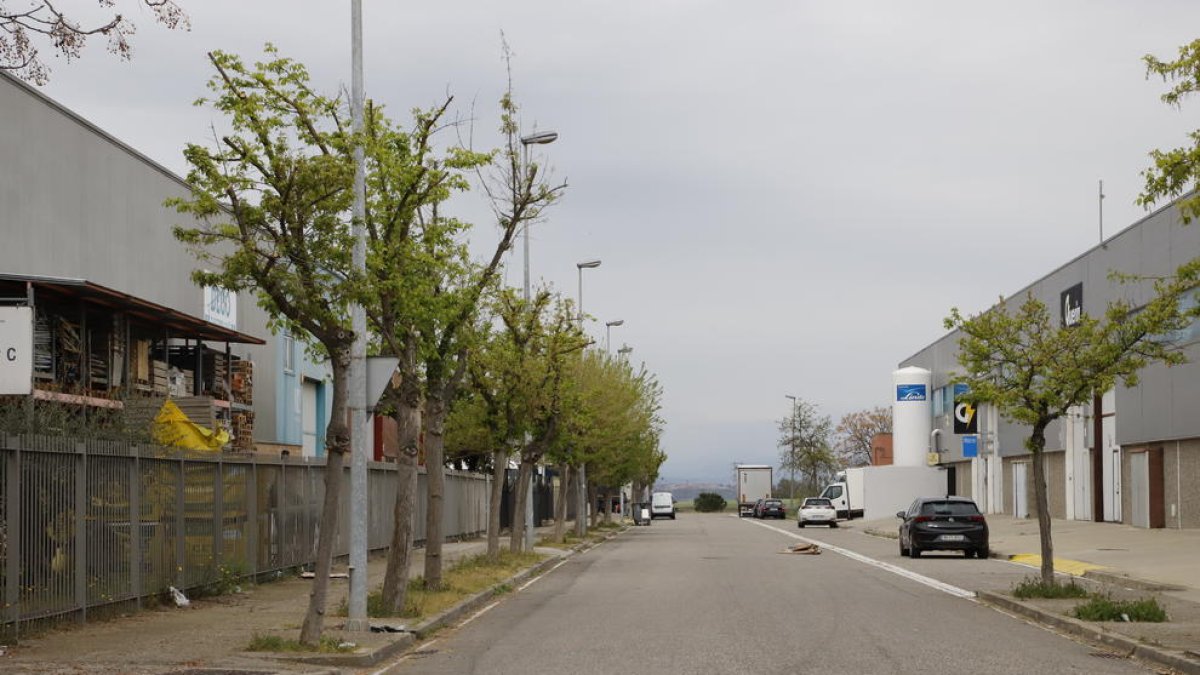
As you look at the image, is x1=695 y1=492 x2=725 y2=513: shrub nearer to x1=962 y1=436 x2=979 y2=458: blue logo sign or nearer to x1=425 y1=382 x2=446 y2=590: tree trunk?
x1=962 y1=436 x2=979 y2=458: blue logo sign

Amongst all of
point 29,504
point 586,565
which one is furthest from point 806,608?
point 586,565

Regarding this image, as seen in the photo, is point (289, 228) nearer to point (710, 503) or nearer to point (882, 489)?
point (882, 489)

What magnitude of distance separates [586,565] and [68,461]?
1866cm

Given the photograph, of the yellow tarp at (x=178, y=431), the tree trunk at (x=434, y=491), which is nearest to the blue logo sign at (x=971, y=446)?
the yellow tarp at (x=178, y=431)

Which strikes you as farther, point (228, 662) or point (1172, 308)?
point (1172, 308)

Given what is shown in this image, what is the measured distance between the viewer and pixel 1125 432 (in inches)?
1756

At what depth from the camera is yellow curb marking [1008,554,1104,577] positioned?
29205 mm

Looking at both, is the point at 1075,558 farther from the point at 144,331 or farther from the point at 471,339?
the point at 144,331

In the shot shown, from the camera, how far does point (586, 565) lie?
111 ft

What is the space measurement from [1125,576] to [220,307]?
63.2 ft

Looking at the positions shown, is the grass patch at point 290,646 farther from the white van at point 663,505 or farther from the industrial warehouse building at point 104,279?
the white van at point 663,505

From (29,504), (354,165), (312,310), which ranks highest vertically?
(354,165)

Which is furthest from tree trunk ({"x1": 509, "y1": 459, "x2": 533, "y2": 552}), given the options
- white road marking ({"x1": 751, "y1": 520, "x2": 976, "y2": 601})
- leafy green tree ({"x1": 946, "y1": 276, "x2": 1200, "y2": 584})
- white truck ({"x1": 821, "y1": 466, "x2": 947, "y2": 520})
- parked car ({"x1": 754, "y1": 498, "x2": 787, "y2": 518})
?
parked car ({"x1": 754, "y1": 498, "x2": 787, "y2": 518})

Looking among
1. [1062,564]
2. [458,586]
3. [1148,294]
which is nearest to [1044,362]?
[458,586]
